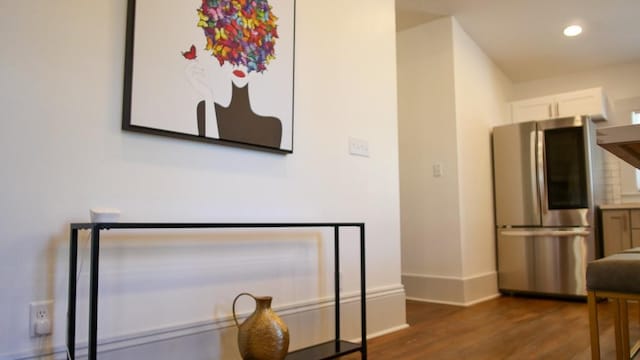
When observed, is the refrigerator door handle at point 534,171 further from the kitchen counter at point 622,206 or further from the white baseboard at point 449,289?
the white baseboard at point 449,289

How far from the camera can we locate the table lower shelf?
1.98m

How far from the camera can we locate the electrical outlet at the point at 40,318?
1.42 m

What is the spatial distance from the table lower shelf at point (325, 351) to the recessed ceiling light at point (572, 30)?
136 inches

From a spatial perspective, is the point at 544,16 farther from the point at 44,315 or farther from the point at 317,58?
the point at 44,315

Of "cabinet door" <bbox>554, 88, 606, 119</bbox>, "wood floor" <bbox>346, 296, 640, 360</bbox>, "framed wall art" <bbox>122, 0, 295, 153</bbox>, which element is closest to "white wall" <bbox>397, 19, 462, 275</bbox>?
"wood floor" <bbox>346, 296, 640, 360</bbox>

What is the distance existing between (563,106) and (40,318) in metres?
4.76

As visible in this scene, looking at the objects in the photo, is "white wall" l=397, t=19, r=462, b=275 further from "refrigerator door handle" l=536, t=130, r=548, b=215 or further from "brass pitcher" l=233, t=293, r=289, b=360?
"brass pitcher" l=233, t=293, r=289, b=360

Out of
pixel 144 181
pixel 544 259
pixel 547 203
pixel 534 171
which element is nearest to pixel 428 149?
pixel 534 171

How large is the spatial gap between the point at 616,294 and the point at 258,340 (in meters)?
1.32

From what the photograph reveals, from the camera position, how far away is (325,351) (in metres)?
2.06

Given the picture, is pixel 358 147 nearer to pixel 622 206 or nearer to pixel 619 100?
pixel 622 206

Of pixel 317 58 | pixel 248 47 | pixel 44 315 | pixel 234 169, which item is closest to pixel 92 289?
pixel 44 315

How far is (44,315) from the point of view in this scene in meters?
1.44

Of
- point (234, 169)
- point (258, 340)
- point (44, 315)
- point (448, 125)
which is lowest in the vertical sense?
point (258, 340)
